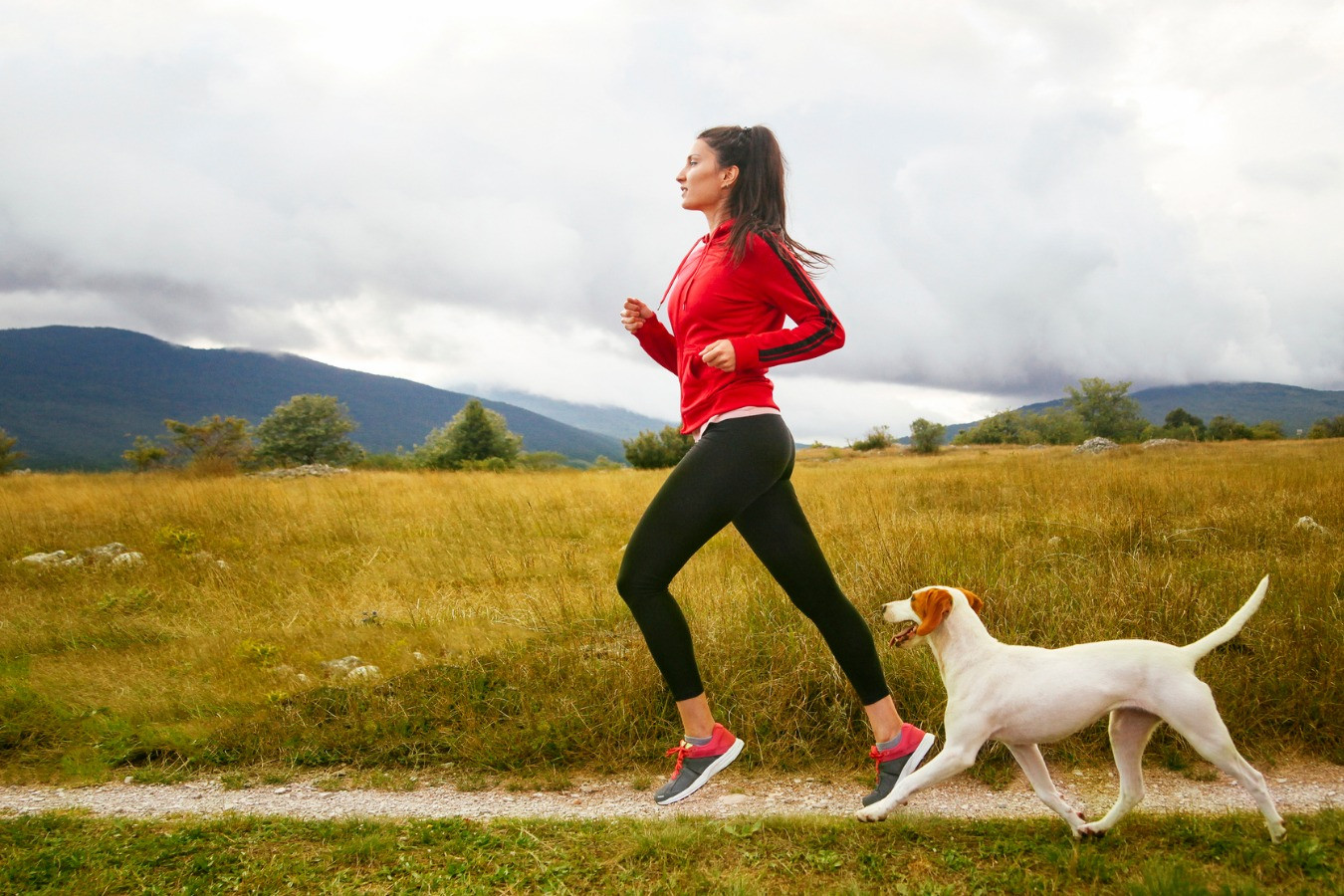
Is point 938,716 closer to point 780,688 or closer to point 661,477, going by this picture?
point 780,688

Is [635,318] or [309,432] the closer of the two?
[635,318]

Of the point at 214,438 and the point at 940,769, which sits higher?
the point at 214,438

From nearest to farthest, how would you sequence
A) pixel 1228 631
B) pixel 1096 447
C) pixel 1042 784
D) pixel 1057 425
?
pixel 1228 631 < pixel 1042 784 < pixel 1096 447 < pixel 1057 425

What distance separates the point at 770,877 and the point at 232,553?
875 cm

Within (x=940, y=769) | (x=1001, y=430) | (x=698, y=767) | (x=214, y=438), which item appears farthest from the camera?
(x=1001, y=430)

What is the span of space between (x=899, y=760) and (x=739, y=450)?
56.2 inches

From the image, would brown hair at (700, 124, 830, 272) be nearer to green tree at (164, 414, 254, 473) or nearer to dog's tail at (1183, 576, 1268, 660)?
dog's tail at (1183, 576, 1268, 660)

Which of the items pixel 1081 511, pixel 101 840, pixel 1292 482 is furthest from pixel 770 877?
pixel 1292 482

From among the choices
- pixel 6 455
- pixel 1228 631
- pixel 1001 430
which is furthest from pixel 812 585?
pixel 1001 430

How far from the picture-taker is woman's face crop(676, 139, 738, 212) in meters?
3.32

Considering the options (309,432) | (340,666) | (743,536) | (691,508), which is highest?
(309,432)

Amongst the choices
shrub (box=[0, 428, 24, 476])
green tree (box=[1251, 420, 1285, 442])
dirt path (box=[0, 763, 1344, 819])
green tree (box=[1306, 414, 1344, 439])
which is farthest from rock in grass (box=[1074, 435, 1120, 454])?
shrub (box=[0, 428, 24, 476])

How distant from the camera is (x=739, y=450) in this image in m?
3.01

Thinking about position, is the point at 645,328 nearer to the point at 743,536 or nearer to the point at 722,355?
the point at 722,355
